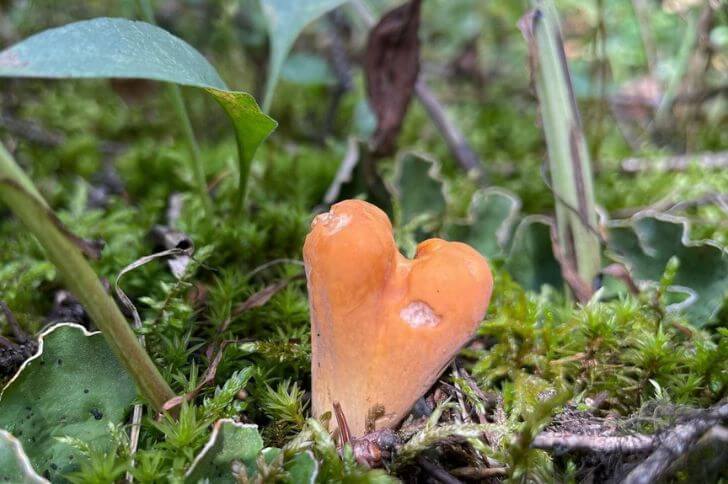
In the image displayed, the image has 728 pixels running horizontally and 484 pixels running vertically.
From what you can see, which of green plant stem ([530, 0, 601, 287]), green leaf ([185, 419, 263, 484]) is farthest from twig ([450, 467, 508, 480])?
green plant stem ([530, 0, 601, 287])

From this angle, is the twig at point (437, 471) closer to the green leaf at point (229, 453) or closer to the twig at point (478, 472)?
the twig at point (478, 472)

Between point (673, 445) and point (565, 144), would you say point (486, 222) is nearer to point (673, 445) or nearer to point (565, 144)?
point (565, 144)

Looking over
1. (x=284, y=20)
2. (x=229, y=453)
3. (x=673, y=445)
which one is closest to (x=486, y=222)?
(x=284, y=20)

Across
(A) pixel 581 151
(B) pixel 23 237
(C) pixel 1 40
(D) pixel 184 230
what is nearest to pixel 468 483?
(A) pixel 581 151

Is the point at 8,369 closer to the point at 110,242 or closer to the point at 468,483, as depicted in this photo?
the point at 110,242

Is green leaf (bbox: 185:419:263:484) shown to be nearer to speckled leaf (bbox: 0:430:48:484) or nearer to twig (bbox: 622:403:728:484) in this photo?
speckled leaf (bbox: 0:430:48:484)
